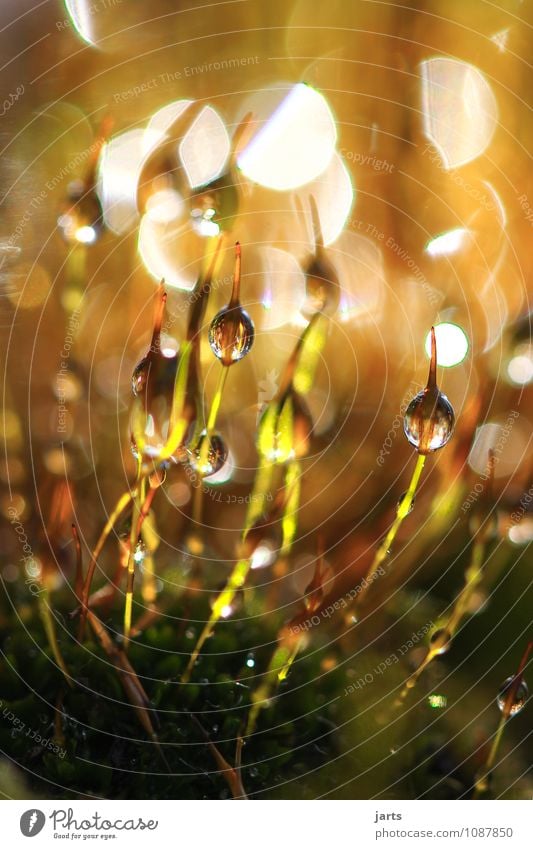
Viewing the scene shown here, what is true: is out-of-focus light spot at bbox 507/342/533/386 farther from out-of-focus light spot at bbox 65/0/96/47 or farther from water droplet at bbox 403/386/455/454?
out-of-focus light spot at bbox 65/0/96/47

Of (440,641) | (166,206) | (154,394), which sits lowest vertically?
(440,641)

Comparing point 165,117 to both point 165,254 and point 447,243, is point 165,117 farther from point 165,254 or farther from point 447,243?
point 447,243

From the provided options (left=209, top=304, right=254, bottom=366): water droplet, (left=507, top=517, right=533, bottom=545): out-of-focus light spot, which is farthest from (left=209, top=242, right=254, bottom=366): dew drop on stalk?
(left=507, top=517, right=533, bottom=545): out-of-focus light spot

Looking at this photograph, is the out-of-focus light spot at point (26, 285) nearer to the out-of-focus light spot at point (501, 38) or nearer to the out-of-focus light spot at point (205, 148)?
the out-of-focus light spot at point (205, 148)

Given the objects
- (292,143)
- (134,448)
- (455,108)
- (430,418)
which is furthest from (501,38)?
(134,448)

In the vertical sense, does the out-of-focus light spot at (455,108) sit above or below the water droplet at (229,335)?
above

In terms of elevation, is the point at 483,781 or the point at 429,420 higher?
the point at 429,420

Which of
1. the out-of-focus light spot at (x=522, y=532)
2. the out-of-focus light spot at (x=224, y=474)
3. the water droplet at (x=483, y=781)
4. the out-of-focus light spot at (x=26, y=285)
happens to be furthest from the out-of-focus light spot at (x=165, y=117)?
the water droplet at (x=483, y=781)
